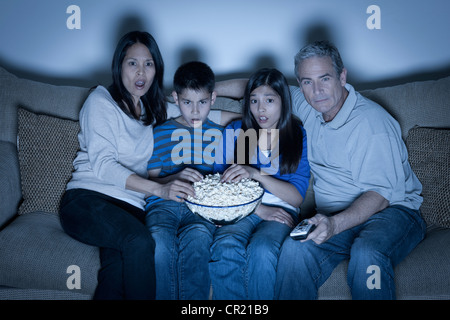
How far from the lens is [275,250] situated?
1.72 meters

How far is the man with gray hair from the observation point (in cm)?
164

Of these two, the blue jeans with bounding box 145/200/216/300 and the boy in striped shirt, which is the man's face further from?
the blue jeans with bounding box 145/200/216/300

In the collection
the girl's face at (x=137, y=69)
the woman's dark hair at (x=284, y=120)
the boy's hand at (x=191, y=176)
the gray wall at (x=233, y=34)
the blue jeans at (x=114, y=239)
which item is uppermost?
the gray wall at (x=233, y=34)

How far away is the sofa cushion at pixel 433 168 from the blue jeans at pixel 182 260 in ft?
3.51

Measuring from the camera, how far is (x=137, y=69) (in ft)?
6.51

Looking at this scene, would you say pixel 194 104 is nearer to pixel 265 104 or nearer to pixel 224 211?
pixel 265 104

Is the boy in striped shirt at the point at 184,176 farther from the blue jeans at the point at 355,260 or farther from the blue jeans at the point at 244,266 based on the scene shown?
the blue jeans at the point at 355,260

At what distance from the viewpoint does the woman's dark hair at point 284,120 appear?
1.98 metres

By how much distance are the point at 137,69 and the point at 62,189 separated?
27.9 inches

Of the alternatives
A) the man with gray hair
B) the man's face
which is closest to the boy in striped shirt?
the man with gray hair

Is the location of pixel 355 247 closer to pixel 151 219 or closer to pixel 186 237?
pixel 186 237

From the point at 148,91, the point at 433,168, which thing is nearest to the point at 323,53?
the point at 433,168

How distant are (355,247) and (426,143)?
750mm

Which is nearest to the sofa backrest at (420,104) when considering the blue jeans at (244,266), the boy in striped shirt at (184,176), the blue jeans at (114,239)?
the boy in striped shirt at (184,176)
